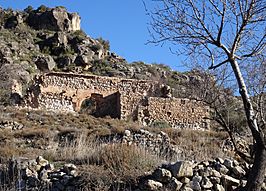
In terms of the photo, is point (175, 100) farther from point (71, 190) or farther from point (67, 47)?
point (67, 47)

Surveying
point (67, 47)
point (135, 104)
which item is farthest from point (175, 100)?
point (67, 47)

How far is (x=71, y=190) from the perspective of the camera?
25.9 feet

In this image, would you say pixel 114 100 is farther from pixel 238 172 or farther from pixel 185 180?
pixel 185 180

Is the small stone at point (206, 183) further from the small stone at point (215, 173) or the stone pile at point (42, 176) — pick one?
the stone pile at point (42, 176)

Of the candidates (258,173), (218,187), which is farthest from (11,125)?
(258,173)

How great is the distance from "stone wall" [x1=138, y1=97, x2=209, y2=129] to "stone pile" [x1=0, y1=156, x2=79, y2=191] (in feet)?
62.2

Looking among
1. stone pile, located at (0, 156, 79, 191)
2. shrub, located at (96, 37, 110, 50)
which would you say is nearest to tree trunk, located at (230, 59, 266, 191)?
stone pile, located at (0, 156, 79, 191)

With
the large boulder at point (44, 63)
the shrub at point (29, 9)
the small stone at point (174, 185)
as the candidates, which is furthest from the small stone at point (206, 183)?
the shrub at point (29, 9)

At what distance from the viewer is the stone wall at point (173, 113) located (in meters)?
28.2

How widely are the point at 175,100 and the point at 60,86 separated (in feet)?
24.1

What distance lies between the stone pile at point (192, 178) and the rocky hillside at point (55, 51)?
121 ft

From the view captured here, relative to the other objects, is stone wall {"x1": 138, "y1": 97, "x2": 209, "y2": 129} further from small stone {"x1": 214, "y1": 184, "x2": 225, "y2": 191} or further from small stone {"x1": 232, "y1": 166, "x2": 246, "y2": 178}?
small stone {"x1": 214, "y1": 184, "x2": 225, "y2": 191}

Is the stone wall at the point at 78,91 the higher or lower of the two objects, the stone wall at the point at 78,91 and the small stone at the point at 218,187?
the higher

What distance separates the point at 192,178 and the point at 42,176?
2.79 metres
